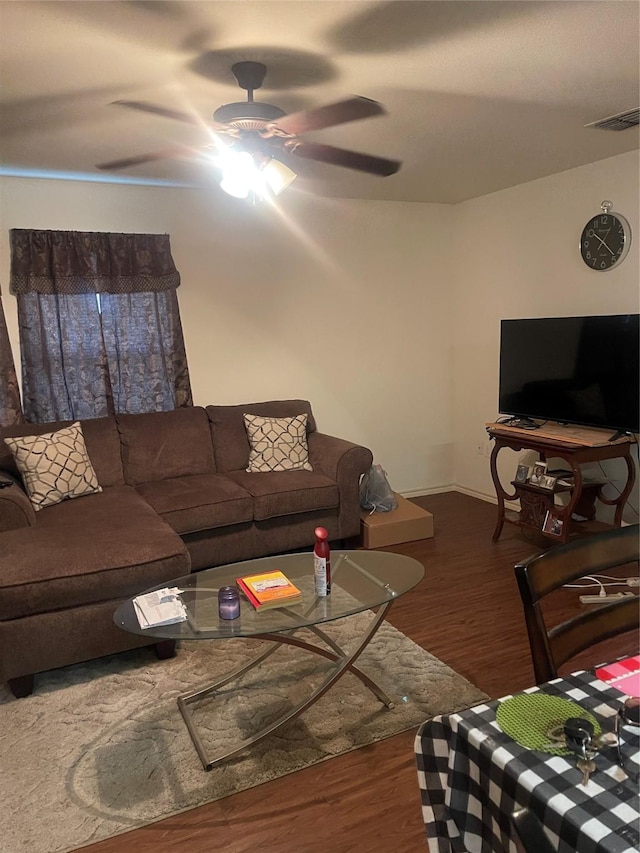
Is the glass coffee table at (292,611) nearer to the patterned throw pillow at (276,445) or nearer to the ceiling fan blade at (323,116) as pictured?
the patterned throw pillow at (276,445)

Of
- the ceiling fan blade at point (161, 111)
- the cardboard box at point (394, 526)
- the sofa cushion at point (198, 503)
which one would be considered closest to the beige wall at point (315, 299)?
the sofa cushion at point (198, 503)

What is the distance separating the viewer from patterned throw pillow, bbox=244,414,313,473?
4.07m

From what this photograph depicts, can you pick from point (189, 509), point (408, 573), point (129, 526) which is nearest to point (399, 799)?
point (408, 573)

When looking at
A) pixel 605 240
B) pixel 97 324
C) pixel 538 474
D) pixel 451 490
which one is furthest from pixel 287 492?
pixel 605 240

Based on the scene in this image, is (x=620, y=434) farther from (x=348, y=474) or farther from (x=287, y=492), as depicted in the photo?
(x=287, y=492)

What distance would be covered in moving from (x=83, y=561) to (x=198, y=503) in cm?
93

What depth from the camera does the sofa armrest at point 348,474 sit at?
3838 millimetres

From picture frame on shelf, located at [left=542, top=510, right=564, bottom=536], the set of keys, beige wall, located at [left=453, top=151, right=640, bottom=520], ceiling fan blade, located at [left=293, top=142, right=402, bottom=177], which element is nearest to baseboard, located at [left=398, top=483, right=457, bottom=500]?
beige wall, located at [left=453, top=151, right=640, bottom=520]

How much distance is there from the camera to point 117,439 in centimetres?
387

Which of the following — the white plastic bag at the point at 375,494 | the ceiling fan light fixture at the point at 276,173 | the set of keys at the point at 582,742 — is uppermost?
the ceiling fan light fixture at the point at 276,173

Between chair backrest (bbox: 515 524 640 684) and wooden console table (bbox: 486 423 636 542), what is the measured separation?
2.16m

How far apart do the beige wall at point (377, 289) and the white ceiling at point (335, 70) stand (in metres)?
0.53

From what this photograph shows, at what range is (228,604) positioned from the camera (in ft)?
6.88

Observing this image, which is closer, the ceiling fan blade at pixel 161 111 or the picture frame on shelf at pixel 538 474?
the ceiling fan blade at pixel 161 111
